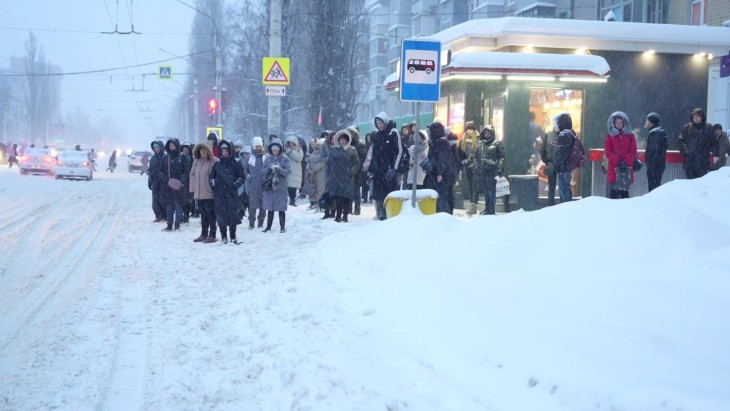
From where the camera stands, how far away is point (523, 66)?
652 inches

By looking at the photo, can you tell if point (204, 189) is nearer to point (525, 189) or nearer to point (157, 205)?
point (157, 205)

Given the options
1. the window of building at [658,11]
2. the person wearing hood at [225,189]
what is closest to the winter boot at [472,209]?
the person wearing hood at [225,189]

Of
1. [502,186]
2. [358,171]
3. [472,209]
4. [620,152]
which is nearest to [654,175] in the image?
[620,152]

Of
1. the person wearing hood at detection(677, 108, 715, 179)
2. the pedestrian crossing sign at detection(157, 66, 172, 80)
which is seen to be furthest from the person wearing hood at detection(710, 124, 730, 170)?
the pedestrian crossing sign at detection(157, 66, 172, 80)

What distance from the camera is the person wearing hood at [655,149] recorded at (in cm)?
1258

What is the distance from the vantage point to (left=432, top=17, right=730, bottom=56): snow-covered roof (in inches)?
700

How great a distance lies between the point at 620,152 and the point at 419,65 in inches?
150

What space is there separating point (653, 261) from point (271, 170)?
930 centimetres

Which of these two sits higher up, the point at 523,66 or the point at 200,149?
the point at 523,66

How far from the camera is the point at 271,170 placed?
1459 centimetres

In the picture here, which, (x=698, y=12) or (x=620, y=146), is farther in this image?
(x=698, y=12)

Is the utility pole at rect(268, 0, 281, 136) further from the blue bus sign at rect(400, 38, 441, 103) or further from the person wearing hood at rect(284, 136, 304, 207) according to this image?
the blue bus sign at rect(400, 38, 441, 103)

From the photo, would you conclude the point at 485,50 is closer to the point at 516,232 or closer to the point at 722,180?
the point at 722,180

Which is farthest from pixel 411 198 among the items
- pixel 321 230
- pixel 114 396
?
pixel 114 396
